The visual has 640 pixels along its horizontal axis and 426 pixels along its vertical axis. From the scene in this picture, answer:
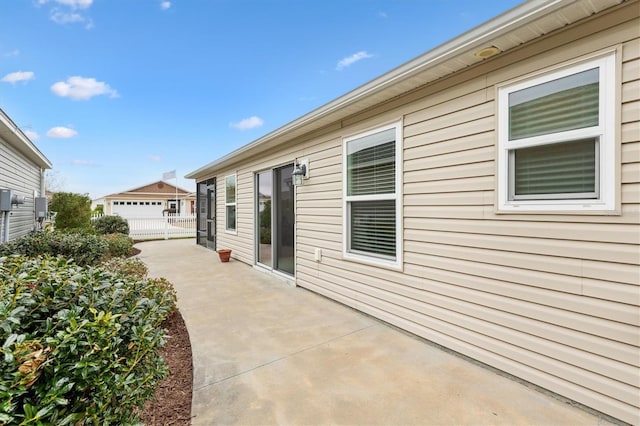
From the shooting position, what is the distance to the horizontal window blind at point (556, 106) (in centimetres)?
195

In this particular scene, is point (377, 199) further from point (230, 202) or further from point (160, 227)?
point (160, 227)

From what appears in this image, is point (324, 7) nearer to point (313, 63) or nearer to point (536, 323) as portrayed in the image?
point (313, 63)

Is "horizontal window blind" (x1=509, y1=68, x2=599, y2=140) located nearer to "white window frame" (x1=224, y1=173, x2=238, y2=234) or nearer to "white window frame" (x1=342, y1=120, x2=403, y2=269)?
"white window frame" (x1=342, y1=120, x2=403, y2=269)

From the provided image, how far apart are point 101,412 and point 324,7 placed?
7187 millimetres

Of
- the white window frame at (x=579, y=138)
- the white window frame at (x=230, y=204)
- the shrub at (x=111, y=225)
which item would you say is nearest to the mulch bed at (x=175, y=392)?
the white window frame at (x=579, y=138)

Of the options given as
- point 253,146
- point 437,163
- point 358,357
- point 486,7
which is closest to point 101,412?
point 358,357

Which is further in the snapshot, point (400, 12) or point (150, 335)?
point (400, 12)

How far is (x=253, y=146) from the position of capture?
5.81 metres

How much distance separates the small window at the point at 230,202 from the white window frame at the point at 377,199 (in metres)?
4.38

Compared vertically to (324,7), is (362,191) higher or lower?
lower

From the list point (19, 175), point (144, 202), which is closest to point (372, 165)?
point (19, 175)

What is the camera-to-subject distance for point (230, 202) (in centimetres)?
802

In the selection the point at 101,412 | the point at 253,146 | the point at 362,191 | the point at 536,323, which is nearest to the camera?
the point at 101,412

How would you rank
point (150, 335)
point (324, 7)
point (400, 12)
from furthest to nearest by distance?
point (324, 7) → point (400, 12) → point (150, 335)
